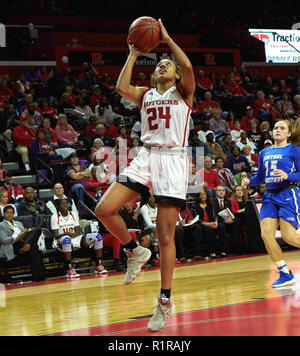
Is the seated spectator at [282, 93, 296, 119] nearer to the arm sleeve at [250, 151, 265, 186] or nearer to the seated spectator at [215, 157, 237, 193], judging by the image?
the seated spectator at [215, 157, 237, 193]

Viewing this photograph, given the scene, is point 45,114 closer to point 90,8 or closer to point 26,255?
point 26,255

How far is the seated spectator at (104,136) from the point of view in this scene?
13.4m

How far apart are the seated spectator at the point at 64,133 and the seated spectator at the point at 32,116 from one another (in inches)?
16.9

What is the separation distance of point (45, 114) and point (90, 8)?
740cm

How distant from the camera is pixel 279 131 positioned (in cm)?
725

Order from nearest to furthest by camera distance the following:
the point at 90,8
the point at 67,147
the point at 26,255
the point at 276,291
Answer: the point at 276,291 → the point at 26,255 → the point at 67,147 → the point at 90,8

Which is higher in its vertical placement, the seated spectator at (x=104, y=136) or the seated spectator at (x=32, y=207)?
the seated spectator at (x=104, y=136)

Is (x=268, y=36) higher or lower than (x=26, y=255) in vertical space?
higher

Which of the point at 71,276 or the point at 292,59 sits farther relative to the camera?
the point at 292,59

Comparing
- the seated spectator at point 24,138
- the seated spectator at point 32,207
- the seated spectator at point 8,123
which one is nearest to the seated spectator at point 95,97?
the seated spectator at point 8,123

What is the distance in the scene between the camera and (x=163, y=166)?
5047 millimetres

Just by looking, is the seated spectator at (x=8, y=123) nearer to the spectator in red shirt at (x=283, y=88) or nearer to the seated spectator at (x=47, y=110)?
the seated spectator at (x=47, y=110)
